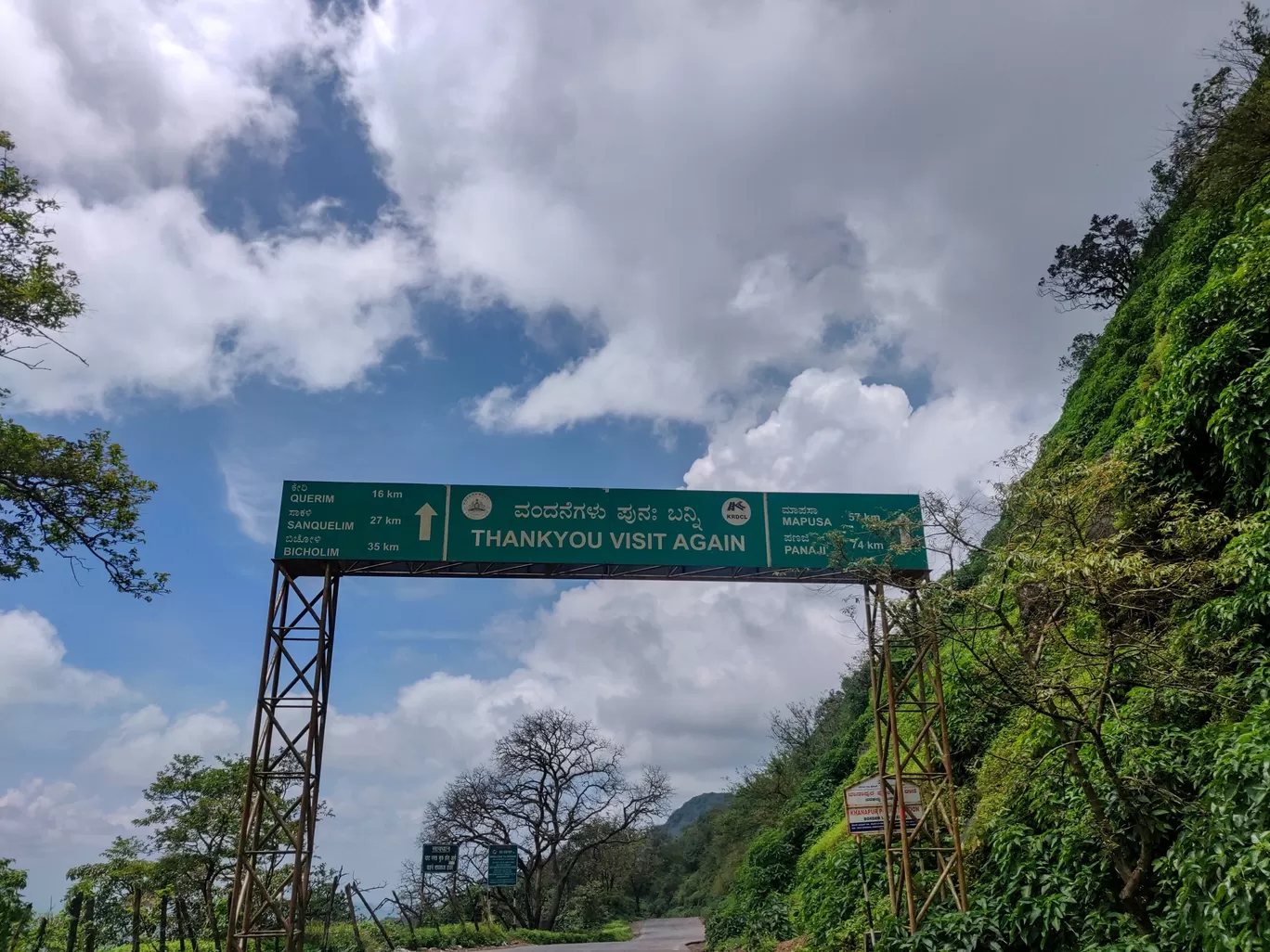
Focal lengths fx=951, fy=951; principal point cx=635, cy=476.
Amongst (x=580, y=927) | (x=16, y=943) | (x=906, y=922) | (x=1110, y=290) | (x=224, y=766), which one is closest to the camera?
(x=16, y=943)

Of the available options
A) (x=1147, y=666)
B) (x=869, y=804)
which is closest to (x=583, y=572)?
(x=869, y=804)

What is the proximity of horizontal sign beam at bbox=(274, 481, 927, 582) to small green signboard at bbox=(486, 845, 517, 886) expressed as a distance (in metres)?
15.2

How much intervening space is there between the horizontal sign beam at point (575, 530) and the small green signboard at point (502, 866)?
1522 cm

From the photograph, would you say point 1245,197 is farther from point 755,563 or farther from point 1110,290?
point 1110,290

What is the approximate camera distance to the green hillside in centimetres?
780

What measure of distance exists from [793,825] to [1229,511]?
46.3 feet

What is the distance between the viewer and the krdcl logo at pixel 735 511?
511 inches

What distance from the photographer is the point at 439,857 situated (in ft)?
72.6

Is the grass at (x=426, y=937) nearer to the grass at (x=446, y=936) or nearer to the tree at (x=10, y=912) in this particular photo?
the grass at (x=446, y=936)

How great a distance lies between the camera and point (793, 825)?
71.8ft

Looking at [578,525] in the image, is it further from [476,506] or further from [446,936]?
[446,936]

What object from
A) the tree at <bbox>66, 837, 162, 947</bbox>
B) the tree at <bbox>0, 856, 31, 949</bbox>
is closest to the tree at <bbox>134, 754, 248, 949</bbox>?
the tree at <bbox>66, 837, 162, 947</bbox>

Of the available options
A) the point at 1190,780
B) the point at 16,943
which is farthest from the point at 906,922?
the point at 16,943

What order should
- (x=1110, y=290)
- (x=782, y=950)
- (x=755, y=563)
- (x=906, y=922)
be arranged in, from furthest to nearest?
1. (x=1110, y=290)
2. (x=782, y=950)
3. (x=755, y=563)
4. (x=906, y=922)
